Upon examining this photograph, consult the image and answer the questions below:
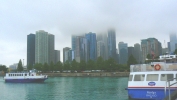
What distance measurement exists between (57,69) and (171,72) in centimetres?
13297

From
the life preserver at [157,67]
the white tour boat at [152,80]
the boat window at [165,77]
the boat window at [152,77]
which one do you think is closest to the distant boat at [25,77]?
the white tour boat at [152,80]

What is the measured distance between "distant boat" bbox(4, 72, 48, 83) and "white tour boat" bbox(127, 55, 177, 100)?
60.6 m

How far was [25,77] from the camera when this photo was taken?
286 feet

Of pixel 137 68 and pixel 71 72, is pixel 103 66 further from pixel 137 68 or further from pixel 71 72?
pixel 137 68

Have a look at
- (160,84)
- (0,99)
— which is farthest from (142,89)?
(0,99)

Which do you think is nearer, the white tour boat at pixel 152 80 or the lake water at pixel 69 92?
the white tour boat at pixel 152 80

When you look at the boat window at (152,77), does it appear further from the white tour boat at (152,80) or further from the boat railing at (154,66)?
the boat railing at (154,66)

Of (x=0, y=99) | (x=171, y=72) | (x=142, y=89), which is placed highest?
Answer: (x=171, y=72)

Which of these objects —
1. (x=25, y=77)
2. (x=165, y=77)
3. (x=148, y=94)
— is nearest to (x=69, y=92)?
(x=148, y=94)

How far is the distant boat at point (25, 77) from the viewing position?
83.6 m

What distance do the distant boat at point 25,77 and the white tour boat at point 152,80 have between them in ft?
199

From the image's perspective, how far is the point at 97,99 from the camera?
112ft

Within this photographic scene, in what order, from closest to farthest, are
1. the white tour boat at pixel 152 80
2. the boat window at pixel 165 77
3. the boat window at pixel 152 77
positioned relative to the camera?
1. the white tour boat at pixel 152 80
2. the boat window at pixel 165 77
3. the boat window at pixel 152 77

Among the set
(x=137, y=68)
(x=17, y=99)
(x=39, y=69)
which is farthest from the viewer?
(x=39, y=69)
